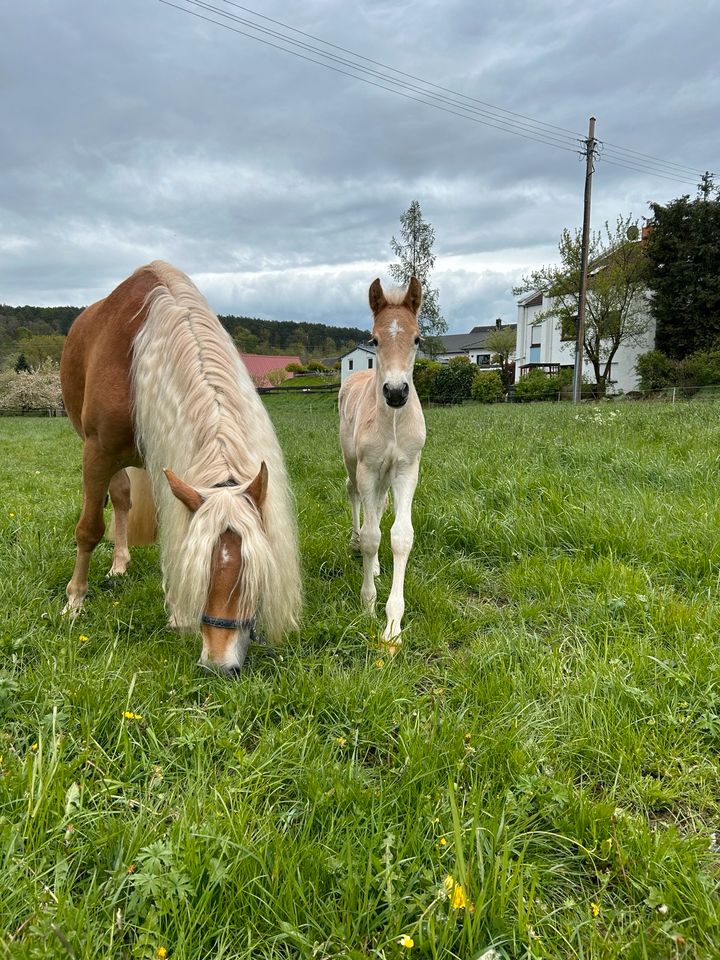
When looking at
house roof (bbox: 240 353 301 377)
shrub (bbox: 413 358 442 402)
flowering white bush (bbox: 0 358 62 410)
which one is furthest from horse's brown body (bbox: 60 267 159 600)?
house roof (bbox: 240 353 301 377)

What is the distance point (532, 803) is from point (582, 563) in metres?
2.11

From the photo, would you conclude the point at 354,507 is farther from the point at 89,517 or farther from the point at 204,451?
the point at 204,451

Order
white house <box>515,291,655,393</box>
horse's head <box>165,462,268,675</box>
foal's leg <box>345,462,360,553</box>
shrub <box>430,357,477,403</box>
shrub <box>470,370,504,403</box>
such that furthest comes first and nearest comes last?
white house <box>515,291,655,393</box>
shrub <box>430,357,477,403</box>
shrub <box>470,370,504,403</box>
foal's leg <box>345,462,360,553</box>
horse's head <box>165,462,268,675</box>

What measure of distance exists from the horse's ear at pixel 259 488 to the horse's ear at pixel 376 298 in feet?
4.90

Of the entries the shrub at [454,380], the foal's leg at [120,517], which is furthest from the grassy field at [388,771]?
the shrub at [454,380]

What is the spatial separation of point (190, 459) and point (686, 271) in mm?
38400

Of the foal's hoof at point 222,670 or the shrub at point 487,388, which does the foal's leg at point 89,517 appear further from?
the shrub at point 487,388

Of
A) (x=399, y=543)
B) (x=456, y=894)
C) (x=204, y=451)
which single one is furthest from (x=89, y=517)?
(x=456, y=894)

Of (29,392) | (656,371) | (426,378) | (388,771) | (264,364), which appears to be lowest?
(388,771)

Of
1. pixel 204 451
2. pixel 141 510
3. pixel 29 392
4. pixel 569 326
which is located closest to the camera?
pixel 204 451

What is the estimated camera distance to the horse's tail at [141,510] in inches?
167

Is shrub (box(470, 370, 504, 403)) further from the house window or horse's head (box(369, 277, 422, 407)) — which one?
horse's head (box(369, 277, 422, 407))

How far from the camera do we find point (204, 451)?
266cm

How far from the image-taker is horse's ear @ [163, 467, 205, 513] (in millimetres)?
2342
